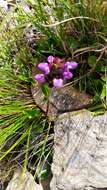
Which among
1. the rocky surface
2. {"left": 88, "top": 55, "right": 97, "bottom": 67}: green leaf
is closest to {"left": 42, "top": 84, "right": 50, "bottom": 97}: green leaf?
the rocky surface

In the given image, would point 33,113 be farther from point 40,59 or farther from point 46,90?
point 40,59

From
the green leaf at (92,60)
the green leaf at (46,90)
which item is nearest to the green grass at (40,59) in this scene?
the green leaf at (92,60)

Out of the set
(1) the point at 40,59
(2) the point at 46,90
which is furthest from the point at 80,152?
(1) the point at 40,59

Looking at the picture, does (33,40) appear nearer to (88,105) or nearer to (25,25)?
→ (25,25)

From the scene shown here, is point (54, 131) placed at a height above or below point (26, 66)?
below

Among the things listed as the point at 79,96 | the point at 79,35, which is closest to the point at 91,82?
the point at 79,96

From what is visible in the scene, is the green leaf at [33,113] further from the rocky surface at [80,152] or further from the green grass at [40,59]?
the rocky surface at [80,152]
